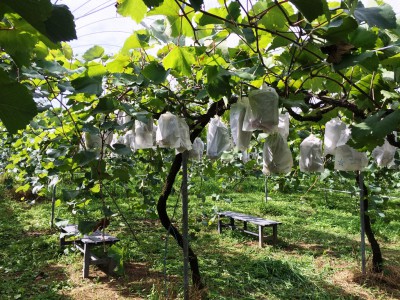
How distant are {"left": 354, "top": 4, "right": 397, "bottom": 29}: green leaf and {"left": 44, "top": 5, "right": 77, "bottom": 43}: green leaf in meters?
0.44

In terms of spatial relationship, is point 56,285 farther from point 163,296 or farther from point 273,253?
point 273,253

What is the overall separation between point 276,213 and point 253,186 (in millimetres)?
3001

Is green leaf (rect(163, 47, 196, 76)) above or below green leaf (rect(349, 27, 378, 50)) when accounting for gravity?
above

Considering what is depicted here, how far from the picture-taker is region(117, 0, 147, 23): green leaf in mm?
724

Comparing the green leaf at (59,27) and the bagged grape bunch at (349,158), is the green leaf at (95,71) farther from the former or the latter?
the bagged grape bunch at (349,158)

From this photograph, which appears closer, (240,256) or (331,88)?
(331,88)

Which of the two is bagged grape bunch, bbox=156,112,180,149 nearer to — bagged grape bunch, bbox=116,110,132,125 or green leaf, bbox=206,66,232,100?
bagged grape bunch, bbox=116,110,132,125

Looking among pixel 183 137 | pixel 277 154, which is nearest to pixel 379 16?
pixel 277 154

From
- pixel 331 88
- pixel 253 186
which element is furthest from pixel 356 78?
pixel 253 186

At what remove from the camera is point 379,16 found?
0.58 meters

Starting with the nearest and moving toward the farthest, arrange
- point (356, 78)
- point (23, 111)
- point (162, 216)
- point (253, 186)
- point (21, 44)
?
1. point (23, 111)
2. point (21, 44)
3. point (356, 78)
4. point (162, 216)
5. point (253, 186)

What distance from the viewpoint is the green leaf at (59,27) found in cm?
37

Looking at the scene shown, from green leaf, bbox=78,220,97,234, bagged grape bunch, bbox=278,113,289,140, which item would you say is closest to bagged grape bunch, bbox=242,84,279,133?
bagged grape bunch, bbox=278,113,289,140

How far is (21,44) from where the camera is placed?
53cm
